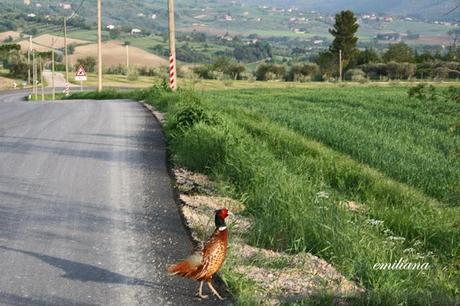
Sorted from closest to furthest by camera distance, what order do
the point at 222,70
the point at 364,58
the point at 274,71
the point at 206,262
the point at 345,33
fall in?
the point at 206,262, the point at 345,33, the point at 364,58, the point at 274,71, the point at 222,70

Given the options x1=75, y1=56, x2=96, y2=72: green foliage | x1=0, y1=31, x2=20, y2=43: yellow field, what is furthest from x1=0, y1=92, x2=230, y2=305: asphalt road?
x1=0, y1=31, x2=20, y2=43: yellow field

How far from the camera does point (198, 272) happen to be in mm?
5000

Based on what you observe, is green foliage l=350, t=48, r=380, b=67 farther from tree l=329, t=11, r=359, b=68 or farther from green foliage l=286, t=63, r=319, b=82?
green foliage l=286, t=63, r=319, b=82

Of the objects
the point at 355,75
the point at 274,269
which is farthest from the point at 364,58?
the point at 274,269

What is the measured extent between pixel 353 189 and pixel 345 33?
240 feet

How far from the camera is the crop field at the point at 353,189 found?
5.91 meters

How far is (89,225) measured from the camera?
284 inches

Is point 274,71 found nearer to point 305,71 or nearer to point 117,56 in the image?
point 305,71

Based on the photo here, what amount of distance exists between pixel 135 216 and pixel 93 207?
2.41 feet

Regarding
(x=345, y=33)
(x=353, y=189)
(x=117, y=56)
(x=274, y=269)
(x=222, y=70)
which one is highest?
(x=345, y=33)

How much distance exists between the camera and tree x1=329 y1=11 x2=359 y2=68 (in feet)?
266

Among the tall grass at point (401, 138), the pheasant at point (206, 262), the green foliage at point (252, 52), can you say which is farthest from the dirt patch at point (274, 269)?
the green foliage at point (252, 52)

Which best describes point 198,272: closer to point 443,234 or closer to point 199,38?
point 443,234

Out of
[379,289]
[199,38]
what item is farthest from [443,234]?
[199,38]
